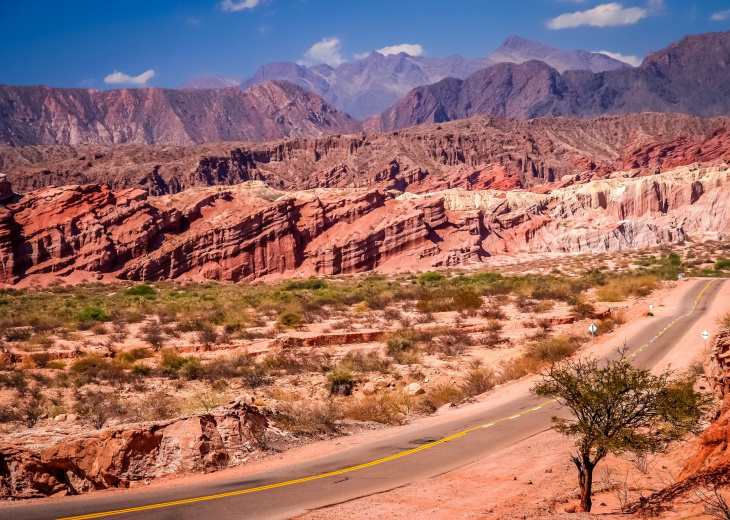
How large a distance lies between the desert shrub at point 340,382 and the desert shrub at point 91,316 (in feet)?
55.1

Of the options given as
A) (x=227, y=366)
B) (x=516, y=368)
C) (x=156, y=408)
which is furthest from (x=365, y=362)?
(x=156, y=408)

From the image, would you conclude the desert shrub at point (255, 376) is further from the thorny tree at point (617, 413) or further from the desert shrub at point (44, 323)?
the desert shrub at point (44, 323)

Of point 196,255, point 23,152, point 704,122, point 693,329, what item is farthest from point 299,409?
point 704,122

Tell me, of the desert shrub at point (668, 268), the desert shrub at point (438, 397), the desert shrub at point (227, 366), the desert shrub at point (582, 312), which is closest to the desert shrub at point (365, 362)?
the desert shrub at point (438, 397)

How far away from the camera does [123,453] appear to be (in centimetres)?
1055

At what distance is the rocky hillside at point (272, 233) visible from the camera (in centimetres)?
5850

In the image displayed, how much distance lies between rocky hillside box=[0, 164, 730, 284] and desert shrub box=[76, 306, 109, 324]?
27779 mm

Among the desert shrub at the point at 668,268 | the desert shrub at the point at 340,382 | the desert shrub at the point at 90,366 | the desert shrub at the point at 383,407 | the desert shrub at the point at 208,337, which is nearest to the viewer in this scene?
the desert shrub at the point at 383,407

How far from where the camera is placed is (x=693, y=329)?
24.6m

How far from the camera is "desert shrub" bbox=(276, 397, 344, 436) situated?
13.3 m

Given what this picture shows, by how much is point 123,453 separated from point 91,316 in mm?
22492

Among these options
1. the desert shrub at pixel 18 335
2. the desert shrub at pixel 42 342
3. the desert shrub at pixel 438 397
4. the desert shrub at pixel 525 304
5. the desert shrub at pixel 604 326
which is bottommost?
the desert shrub at pixel 438 397

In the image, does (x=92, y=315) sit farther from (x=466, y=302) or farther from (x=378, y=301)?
(x=466, y=302)

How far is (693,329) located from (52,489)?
2422 cm
